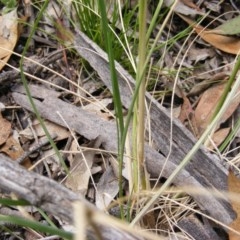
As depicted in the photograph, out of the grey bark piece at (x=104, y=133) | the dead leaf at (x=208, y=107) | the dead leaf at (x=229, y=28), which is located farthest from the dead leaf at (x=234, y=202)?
the dead leaf at (x=229, y=28)

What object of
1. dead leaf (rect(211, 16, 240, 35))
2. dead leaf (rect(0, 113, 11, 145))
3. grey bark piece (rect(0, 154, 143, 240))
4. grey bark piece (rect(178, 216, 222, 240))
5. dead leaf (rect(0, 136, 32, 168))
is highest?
grey bark piece (rect(0, 154, 143, 240))

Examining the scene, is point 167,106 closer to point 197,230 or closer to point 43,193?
point 197,230

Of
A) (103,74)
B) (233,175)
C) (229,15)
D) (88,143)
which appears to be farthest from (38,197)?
(229,15)

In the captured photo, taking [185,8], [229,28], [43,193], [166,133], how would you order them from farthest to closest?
[185,8] < [229,28] < [166,133] < [43,193]

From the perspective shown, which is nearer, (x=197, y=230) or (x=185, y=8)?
(x=197, y=230)

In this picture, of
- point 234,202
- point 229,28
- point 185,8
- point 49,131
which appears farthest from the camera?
point 185,8

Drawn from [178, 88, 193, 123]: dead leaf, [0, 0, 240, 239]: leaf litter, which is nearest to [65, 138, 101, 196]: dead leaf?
[0, 0, 240, 239]: leaf litter

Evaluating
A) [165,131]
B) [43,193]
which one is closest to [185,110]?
[165,131]

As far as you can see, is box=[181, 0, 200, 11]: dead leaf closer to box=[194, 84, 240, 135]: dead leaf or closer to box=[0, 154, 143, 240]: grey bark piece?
box=[194, 84, 240, 135]: dead leaf
